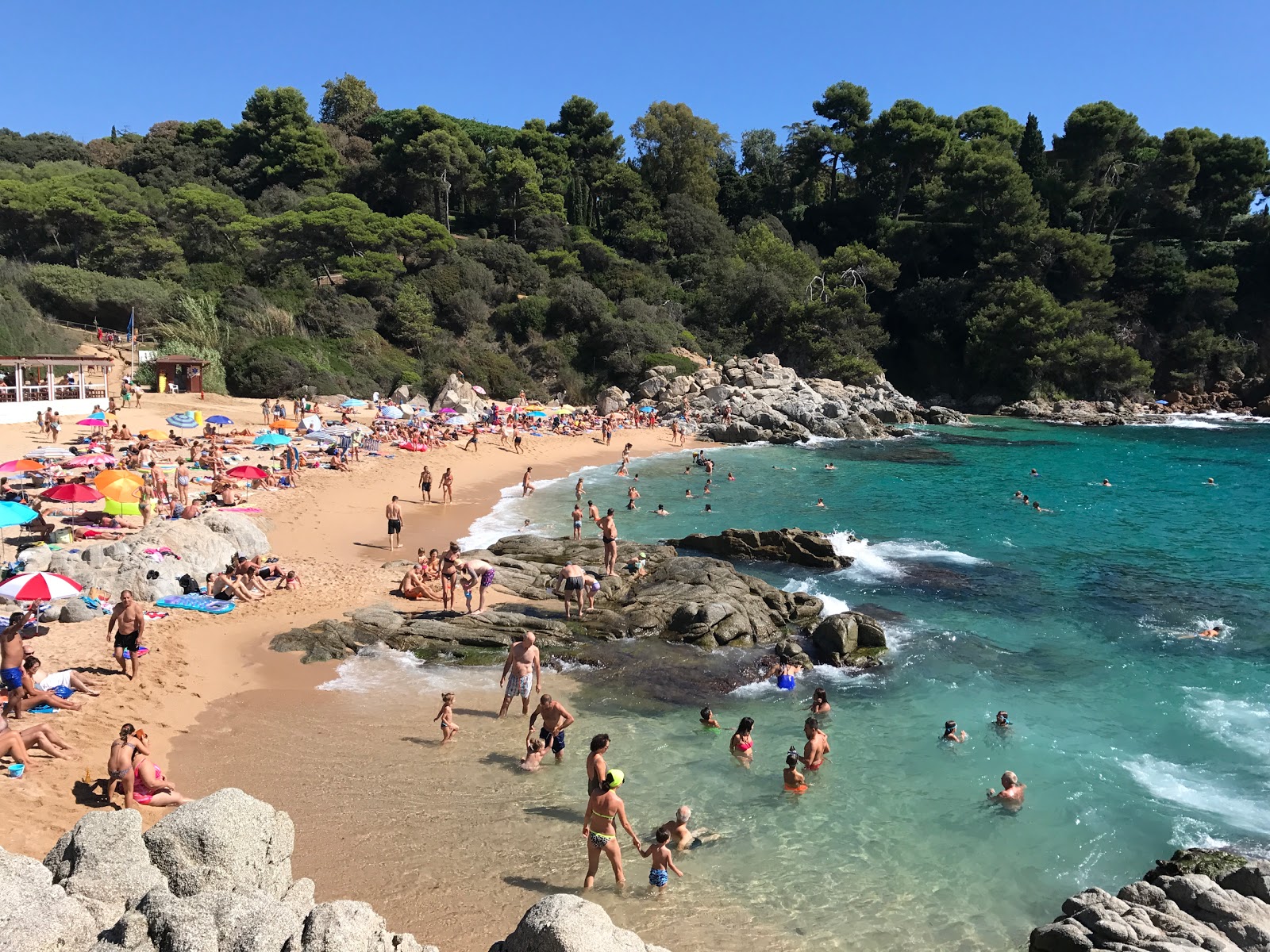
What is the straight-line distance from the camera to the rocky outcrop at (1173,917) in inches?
245

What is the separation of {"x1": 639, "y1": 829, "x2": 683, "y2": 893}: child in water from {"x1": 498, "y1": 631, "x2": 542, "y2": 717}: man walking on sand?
3520mm

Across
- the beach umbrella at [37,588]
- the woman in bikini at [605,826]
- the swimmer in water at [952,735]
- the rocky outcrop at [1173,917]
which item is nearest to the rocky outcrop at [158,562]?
the beach umbrella at [37,588]

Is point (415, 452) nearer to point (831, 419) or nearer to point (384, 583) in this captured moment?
point (384, 583)

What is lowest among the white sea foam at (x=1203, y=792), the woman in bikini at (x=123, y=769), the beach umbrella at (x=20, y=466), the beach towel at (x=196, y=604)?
the white sea foam at (x=1203, y=792)

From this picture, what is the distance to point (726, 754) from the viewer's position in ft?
34.5

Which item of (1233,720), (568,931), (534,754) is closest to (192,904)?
(568,931)

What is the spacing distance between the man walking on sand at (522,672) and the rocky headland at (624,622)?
6.79ft

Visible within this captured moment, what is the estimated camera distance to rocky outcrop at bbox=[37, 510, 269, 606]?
1363 cm

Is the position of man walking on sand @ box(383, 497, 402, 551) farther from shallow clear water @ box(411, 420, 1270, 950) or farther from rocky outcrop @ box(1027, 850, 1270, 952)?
rocky outcrop @ box(1027, 850, 1270, 952)

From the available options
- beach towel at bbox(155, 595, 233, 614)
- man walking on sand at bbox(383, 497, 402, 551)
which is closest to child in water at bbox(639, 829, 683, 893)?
beach towel at bbox(155, 595, 233, 614)

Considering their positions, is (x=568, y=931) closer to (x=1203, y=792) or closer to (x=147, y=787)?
(x=147, y=787)

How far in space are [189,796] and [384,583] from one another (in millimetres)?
Result: 7608

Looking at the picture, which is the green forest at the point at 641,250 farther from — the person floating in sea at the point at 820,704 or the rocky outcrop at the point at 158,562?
the person floating in sea at the point at 820,704

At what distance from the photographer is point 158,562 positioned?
14.2 meters
